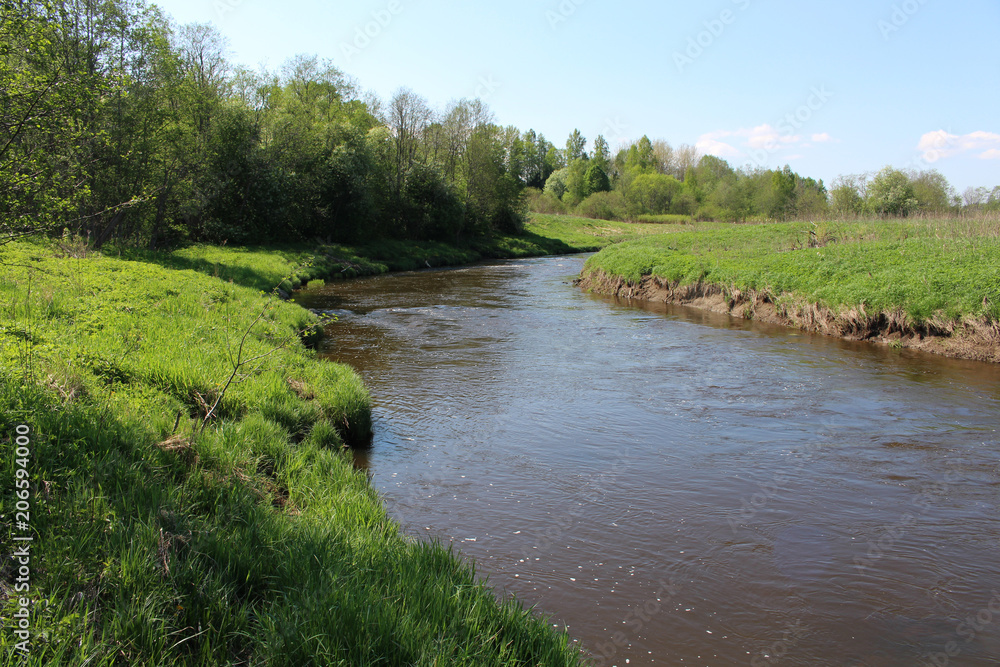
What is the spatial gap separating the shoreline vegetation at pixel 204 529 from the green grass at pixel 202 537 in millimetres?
15

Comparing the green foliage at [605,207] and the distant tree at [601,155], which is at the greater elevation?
the distant tree at [601,155]

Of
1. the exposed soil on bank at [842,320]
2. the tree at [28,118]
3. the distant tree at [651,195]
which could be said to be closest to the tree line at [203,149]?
the tree at [28,118]

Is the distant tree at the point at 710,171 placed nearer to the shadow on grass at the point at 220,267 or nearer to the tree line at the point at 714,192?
the tree line at the point at 714,192

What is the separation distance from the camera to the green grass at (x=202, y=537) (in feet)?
11.1

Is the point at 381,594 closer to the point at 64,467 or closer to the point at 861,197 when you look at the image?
the point at 64,467

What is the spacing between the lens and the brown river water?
16.3ft

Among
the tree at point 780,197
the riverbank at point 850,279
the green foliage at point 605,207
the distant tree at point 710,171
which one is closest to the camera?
the riverbank at point 850,279

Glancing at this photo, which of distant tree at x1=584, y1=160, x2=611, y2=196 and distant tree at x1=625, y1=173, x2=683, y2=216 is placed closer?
distant tree at x1=625, y1=173, x2=683, y2=216

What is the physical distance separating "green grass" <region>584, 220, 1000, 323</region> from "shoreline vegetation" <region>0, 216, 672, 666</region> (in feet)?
46.7

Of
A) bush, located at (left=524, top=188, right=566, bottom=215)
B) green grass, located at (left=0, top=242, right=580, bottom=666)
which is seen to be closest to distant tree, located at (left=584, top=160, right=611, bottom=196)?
bush, located at (left=524, top=188, right=566, bottom=215)

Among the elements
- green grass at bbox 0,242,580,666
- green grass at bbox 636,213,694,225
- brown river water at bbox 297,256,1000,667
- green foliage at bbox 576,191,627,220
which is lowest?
brown river water at bbox 297,256,1000,667

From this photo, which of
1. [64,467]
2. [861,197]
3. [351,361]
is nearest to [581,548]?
[64,467]

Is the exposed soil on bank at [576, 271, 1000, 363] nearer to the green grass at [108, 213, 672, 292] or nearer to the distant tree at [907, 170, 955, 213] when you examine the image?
the green grass at [108, 213, 672, 292]

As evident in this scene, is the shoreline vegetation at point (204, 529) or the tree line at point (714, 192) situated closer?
the shoreline vegetation at point (204, 529)
